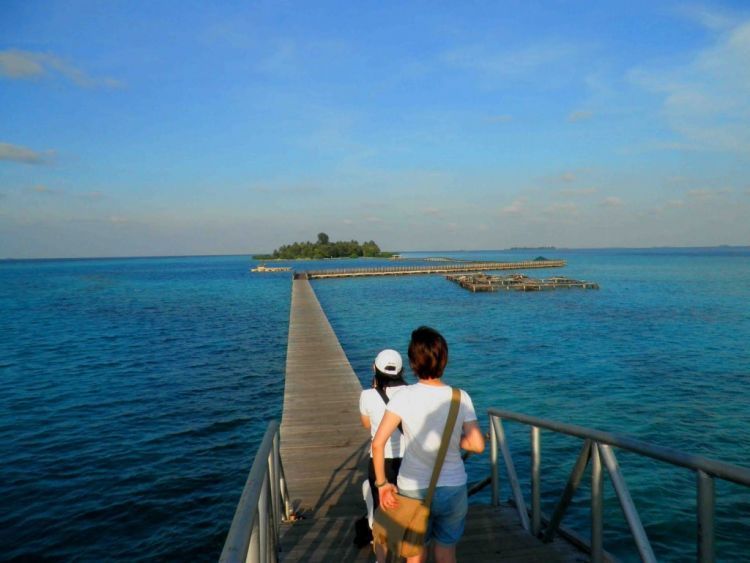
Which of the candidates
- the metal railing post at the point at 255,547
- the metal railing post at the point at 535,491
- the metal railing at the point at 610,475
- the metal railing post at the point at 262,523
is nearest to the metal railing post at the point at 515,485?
the metal railing at the point at 610,475

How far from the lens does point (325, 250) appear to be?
185000mm

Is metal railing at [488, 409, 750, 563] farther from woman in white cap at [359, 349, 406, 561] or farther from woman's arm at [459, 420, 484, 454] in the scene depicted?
woman in white cap at [359, 349, 406, 561]

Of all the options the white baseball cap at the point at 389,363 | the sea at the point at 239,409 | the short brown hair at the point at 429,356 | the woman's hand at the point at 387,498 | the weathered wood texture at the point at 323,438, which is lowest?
the sea at the point at 239,409

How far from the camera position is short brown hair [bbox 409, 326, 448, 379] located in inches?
105

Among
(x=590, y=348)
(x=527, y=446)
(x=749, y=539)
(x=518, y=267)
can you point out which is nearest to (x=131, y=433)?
(x=527, y=446)

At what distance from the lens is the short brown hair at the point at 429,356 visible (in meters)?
2.66

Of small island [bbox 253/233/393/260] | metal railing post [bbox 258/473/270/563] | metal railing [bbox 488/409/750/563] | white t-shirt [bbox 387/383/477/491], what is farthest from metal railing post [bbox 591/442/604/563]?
small island [bbox 253/233/393/260]

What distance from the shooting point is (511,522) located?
175 inches

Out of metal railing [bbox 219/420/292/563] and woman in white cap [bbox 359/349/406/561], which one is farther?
woman in white cap [bbox 359/349/406/561]

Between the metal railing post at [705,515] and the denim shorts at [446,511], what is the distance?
1.12 metres

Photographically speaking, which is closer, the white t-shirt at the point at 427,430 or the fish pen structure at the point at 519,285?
the white t-shirt at the point at 427,430

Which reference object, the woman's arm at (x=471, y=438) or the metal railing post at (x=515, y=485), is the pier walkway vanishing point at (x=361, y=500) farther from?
the woman's arm at (x=471, y=438)

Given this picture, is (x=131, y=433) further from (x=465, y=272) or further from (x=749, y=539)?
(x=465, y=272)

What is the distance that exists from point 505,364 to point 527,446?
7354 mm
